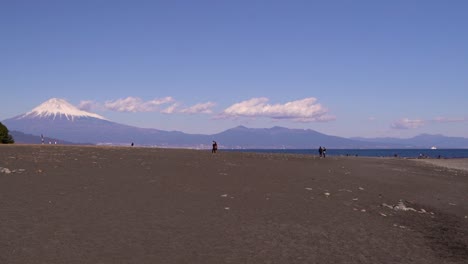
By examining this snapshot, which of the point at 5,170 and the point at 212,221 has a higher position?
the point at 5,170

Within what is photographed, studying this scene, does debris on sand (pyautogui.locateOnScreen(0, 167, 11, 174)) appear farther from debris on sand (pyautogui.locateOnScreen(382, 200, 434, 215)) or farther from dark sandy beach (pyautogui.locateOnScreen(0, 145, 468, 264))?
debris on sand (pyautogui.locateOnScreen(382, 200, 434, 215))

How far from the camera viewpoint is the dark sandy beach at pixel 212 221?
11.4 meters

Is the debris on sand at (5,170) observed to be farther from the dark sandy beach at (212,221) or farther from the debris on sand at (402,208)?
the debris on sand at (402,208)

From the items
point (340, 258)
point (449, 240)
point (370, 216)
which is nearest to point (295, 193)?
point (370, 216)

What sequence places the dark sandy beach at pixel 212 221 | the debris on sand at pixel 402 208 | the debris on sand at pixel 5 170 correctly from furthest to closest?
the debris on sand at pixel 5 170 < the debris on sand at pixel 402 208 < the dark sandy beach at pixel 212 221

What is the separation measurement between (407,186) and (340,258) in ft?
64.6

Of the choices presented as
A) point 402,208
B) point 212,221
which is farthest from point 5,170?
point 402,208

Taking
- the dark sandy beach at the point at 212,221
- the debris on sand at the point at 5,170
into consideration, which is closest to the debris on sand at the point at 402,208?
the dark sandy beach at the point at 212,221

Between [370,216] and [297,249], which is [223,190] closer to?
[370,216]

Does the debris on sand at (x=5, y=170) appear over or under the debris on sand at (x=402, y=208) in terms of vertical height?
over

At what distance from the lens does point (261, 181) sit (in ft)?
82.7

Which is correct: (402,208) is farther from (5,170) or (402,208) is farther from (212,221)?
(5,170)

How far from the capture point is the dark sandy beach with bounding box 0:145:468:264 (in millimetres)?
11398

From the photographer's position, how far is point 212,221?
48.4 ft
